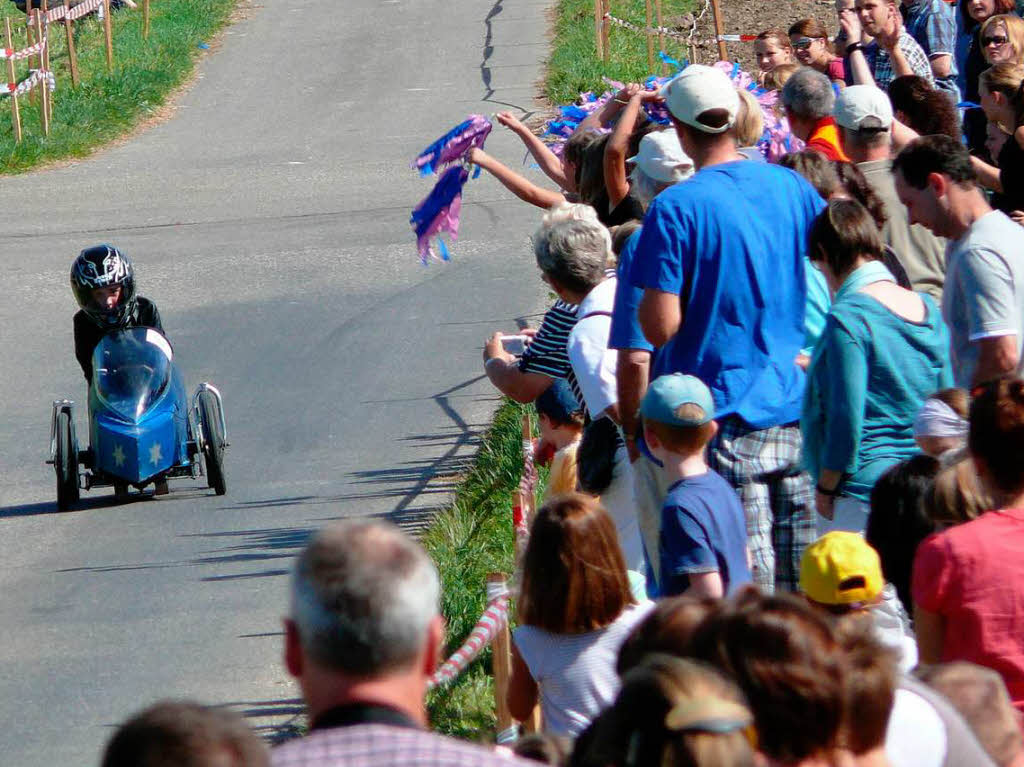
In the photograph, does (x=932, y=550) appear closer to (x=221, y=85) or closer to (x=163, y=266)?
(x=163, y=266)

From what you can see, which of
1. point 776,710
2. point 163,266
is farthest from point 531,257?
point 776,710

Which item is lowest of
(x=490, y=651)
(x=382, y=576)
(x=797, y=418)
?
(x=490, y=651)

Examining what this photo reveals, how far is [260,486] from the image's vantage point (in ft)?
34.7

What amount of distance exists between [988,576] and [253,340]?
36.4 feet

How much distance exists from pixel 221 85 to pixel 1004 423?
24.1 metres

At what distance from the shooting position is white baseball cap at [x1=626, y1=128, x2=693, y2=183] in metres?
6.48

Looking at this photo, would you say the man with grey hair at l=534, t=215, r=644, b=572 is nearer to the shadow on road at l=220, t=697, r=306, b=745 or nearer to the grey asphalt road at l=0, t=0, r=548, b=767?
the shadow on road at l=220, t=697, r=306, b=745

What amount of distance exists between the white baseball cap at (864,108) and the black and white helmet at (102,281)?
5.01m

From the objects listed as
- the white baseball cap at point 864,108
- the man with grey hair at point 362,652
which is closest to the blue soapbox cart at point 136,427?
the white baseball cap at point 864,108

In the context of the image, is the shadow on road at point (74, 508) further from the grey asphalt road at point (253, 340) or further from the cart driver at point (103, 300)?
the cart driver at point (103, 300)

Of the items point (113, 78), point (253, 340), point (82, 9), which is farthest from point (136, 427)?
point (82, 9)

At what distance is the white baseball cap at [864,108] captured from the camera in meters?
6.93

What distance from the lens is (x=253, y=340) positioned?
14.4 metres

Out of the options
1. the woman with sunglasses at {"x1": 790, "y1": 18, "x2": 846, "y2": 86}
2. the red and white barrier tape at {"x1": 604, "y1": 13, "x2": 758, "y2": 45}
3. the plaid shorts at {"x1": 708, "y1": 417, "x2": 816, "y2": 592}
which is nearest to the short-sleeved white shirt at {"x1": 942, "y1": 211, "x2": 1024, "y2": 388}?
the plaid shorts at {"x1": 708, "y1": 417, "x2": 816, "y2": 592}
